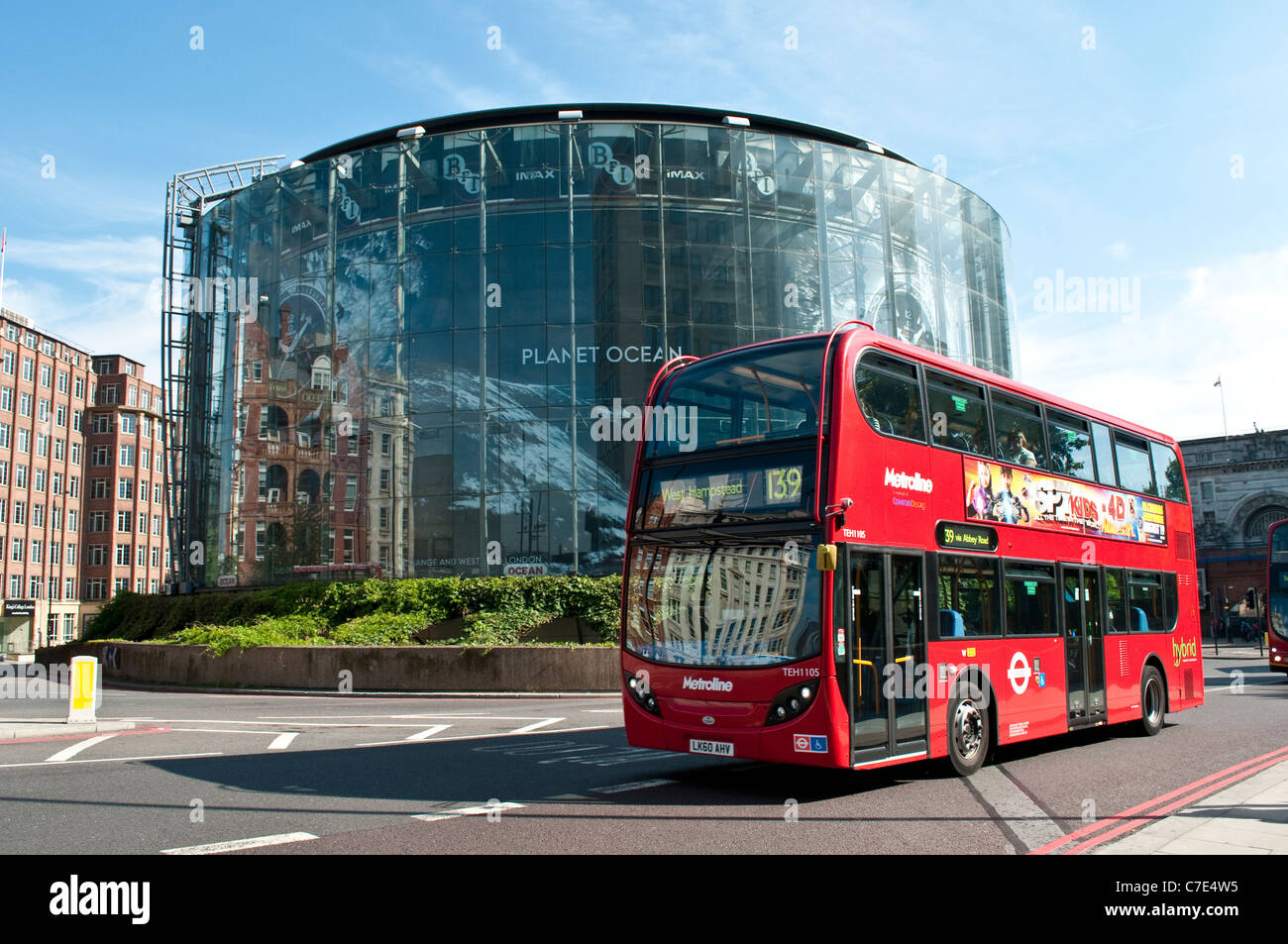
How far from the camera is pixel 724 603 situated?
29.0ft

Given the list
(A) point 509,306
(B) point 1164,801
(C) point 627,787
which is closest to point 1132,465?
(B) point 1164,801

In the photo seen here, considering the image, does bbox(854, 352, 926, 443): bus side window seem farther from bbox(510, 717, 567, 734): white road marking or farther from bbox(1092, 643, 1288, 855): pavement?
bbox(510, 717, 567, 734): white road marking

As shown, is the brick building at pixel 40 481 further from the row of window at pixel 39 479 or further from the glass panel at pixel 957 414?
the glass panel at pixel 957 414

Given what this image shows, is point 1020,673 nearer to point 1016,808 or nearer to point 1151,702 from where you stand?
point 1016,808

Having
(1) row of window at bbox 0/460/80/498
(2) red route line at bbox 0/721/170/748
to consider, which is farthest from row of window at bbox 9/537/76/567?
(2) red route line at bbox 0/721/170/748

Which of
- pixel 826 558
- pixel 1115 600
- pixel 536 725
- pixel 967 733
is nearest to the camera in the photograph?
pixel 826 558

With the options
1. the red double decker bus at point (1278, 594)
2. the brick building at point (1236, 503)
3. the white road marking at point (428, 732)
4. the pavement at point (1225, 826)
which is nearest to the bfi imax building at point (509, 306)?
the red double decker bus at point (1278, 594)

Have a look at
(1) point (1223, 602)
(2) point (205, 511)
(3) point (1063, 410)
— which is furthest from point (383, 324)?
(1) point (1223, 602)

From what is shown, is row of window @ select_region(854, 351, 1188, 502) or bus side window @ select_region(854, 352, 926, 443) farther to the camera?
row of window @ select_region(854, 351, 1188, 502)

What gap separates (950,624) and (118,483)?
3741 inches

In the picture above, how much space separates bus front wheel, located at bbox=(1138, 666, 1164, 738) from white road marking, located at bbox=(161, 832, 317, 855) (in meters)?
11.2

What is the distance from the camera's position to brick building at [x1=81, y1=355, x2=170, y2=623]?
88625 mm
